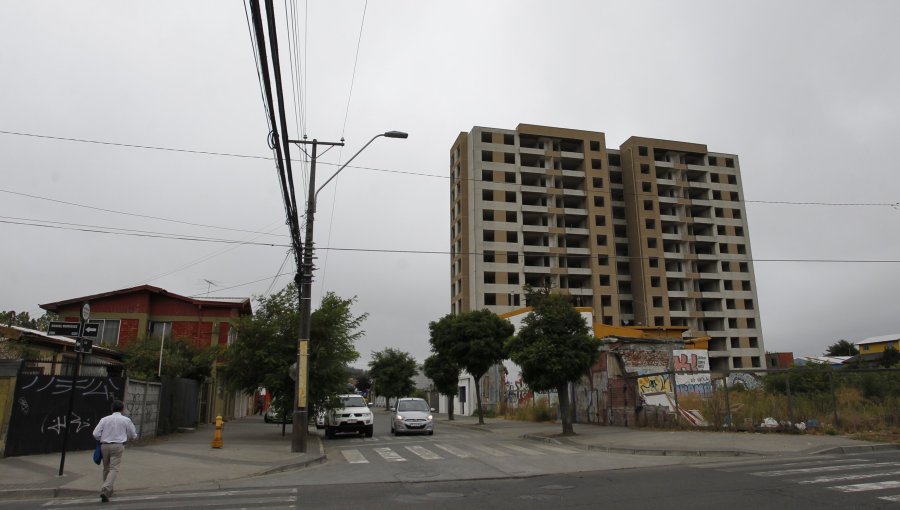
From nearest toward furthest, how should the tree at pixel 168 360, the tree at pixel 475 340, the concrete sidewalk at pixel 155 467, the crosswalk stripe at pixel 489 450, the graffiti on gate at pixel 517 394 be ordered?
1. the concrete sidewalk at pixel 155 467
2. the crosswalk stripe at pixel 489 450
3. the tree at pixel 168 360
4. the tree at pixel 475 340
5. the graffiti on gate at pixel 517 394

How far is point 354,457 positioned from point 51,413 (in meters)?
7.65

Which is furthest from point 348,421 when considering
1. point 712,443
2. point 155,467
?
point 712,443

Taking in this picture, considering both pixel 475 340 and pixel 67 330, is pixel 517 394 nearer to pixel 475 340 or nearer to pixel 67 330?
pixel 475 340

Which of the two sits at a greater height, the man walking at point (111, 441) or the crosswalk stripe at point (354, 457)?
the man walking at point (111, 441)

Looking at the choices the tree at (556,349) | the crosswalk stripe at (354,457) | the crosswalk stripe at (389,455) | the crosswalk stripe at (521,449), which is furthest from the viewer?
the tree at (556,349)

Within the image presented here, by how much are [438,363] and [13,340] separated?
73.0ft

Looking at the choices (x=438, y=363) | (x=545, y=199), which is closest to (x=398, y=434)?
(x=438, y=363)

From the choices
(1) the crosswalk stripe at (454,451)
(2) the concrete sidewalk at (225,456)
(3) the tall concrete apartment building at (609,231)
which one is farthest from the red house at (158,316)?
(3) the tall concrete apartment building at (609,231)

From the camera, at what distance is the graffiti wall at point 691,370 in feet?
76.5

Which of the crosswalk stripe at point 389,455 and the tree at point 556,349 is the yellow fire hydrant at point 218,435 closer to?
the crosswalk stripe at point 389,455

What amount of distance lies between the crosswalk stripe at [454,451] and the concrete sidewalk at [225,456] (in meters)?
3.58

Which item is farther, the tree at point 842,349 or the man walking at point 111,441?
the tree at point 842,349

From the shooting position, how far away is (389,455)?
16.0m

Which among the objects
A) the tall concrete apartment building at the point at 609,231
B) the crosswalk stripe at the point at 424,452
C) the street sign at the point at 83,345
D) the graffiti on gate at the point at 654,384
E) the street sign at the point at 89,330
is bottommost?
the crosswalk stripe at the point at 424,452
